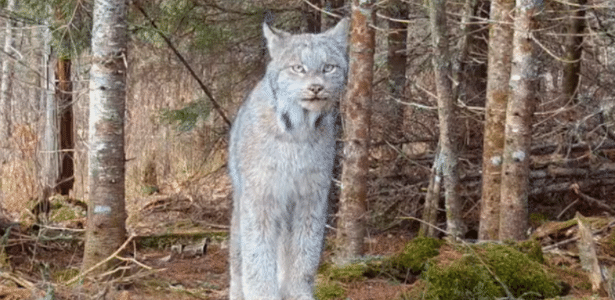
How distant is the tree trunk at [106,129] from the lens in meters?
6.98

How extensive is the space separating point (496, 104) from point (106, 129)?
3687mm

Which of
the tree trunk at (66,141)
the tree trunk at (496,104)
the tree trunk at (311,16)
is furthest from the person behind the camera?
the tree trunk at (66,141)

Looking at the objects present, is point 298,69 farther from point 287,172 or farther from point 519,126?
point 519,126

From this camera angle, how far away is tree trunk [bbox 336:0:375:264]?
7.80 metres

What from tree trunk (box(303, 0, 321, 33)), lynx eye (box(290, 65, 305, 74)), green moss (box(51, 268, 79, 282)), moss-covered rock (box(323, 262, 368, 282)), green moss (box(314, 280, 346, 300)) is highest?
tree trunk (box(303, 0, 321, 33))

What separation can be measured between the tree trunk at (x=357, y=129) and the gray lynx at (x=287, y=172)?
3.07 meters

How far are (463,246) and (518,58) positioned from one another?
2100mm

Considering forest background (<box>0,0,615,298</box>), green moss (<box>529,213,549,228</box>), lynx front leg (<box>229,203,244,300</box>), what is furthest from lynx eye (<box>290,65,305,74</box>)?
green moss (<box>529,213,549,228</box>)

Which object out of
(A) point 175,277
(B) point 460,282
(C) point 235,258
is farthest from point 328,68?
(A) point 175,277

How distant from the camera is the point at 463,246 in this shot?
19.2 ft

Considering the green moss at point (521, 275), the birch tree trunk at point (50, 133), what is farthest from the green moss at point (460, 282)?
the birch tree trunk at point (50, 133)

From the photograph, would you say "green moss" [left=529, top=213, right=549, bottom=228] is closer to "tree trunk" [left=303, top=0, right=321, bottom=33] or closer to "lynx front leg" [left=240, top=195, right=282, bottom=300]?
"tree trunk" [left=303, top=0, right=321, bottom=33]

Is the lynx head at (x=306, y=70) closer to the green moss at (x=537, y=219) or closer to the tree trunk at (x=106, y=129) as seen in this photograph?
the tree trunk at (x=106, y=129)

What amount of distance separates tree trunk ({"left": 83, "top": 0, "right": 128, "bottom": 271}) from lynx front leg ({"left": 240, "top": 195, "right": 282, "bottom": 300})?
Answer: 2.84 metres
